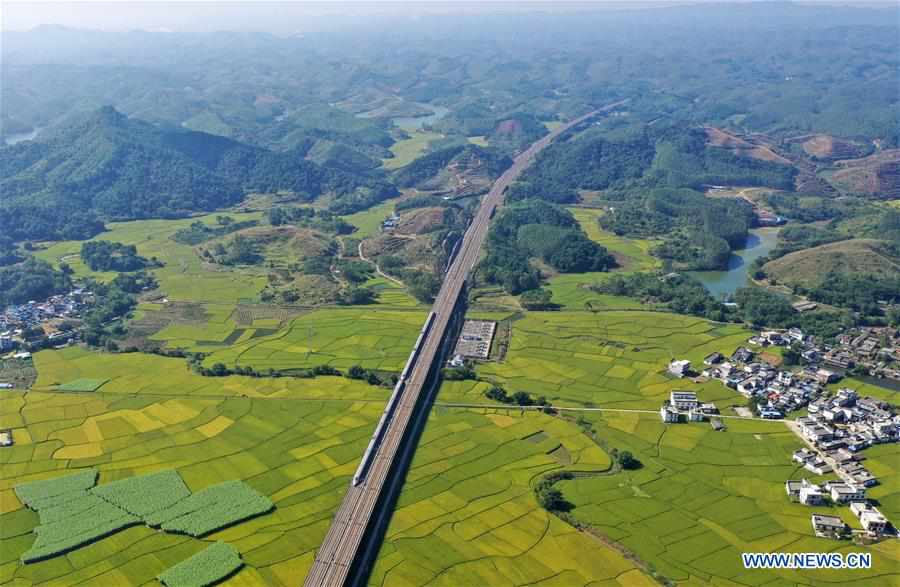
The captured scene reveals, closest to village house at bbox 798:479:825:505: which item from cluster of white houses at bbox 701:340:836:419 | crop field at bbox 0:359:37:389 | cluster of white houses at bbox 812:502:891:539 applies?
cluster of white houses at bbox 812:502:891:539

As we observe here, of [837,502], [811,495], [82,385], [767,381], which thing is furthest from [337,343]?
[837,502]

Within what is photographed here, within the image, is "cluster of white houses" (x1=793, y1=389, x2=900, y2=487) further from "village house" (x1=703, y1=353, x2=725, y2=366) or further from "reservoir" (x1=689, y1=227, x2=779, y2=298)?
"reservoir" (x1=689, y1=227, x2=779, y2=298)

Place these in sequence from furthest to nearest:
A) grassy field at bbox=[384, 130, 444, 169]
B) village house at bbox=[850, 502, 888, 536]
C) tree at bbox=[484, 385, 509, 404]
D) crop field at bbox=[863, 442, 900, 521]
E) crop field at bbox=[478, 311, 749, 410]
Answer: grassy field at bbox=[384, 130, 444, 169]
crop field at bbox=[478, 311, 749, 410]
tree at bbox=[484, 385, 509, 404]
crop field at bbox=[863, 442, 900, 521]
village house at bbox=[850, 502, 888, 536]

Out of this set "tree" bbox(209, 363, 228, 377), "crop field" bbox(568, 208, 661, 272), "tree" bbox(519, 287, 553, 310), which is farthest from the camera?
"crop field" bbox(568, 208, 661, 272)

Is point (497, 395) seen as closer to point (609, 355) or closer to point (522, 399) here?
point (522, 399)

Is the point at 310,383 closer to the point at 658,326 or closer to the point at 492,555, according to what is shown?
the point at 492,555

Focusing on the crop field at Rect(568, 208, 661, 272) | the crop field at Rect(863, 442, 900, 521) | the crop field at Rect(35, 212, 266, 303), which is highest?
the crop field at Rect(863, 442, 900, 521)

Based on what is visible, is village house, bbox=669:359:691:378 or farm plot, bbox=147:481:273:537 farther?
village house, bbox=669:359:691:378
